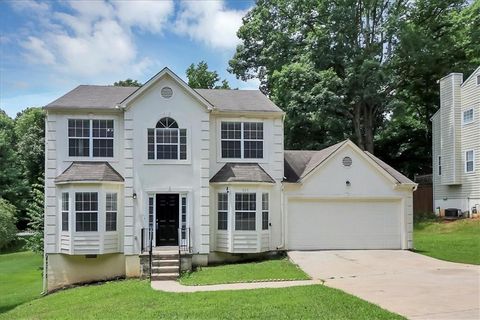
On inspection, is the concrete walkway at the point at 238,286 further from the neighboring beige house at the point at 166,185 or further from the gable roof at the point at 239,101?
the gable roof at the point at 239,101

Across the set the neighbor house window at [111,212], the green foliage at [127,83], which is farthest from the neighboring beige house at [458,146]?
the green foliage at [127,83]

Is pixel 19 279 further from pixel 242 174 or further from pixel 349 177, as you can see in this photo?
pixel 349 177

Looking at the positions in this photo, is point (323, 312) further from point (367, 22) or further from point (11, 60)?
point (367, 22)

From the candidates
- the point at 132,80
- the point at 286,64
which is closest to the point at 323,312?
the point at 286,64

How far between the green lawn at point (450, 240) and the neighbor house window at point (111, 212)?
12.1 m

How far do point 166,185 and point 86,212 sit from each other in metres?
3.03

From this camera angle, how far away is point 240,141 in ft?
63.8

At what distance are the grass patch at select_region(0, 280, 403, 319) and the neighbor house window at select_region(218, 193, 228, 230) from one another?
4.75m

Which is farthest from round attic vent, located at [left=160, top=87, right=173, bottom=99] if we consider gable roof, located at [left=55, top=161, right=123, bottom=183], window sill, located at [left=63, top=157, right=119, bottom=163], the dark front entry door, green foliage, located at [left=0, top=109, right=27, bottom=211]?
green foliage, located at [left=0, top=109, right=27, bottom=211]

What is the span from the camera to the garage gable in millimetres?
19797

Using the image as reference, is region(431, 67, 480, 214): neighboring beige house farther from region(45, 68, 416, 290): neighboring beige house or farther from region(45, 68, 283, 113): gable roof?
region(45, 68, 283, 113): gable roof

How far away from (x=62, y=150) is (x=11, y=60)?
845 centimetres

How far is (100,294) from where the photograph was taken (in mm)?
14625

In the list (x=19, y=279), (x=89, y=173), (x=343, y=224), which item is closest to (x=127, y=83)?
(x=19, y=279)
